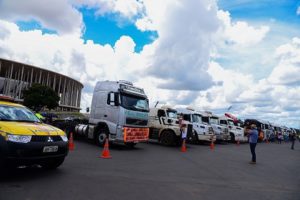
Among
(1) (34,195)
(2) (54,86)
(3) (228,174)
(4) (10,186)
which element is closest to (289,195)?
(3) (228,174)

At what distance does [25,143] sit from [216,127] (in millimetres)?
20312

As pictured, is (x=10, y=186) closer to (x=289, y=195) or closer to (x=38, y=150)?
(x=38, y=150)

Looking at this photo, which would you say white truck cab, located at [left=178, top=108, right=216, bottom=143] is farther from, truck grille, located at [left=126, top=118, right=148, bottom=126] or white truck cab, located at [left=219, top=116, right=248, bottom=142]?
truck grille, located at [left=126, top=118, right=148, bottom=126]

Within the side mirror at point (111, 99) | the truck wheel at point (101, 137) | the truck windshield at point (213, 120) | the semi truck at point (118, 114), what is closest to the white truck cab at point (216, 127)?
the truck windshield at point (213, 120)

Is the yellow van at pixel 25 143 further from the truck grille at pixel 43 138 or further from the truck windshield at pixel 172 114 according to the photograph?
the truck windshield at pixel 172 114

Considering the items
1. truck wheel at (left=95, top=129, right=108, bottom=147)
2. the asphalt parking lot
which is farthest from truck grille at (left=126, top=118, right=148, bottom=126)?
the asphalt parking lot

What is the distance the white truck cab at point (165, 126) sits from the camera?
18.0 m

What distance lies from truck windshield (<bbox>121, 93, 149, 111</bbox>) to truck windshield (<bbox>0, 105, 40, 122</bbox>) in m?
6.44

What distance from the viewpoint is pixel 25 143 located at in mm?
6035

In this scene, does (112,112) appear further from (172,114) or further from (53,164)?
(53,164)

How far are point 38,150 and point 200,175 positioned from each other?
15.8ft

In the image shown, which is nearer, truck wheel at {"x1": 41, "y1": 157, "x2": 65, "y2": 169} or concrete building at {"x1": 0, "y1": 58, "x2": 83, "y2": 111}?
truck wheel at {"x1": 41, "y1": 157, "x2": 65, "y2": 169}

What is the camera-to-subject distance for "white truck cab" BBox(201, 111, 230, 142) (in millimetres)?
24000

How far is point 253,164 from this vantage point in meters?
12.4
